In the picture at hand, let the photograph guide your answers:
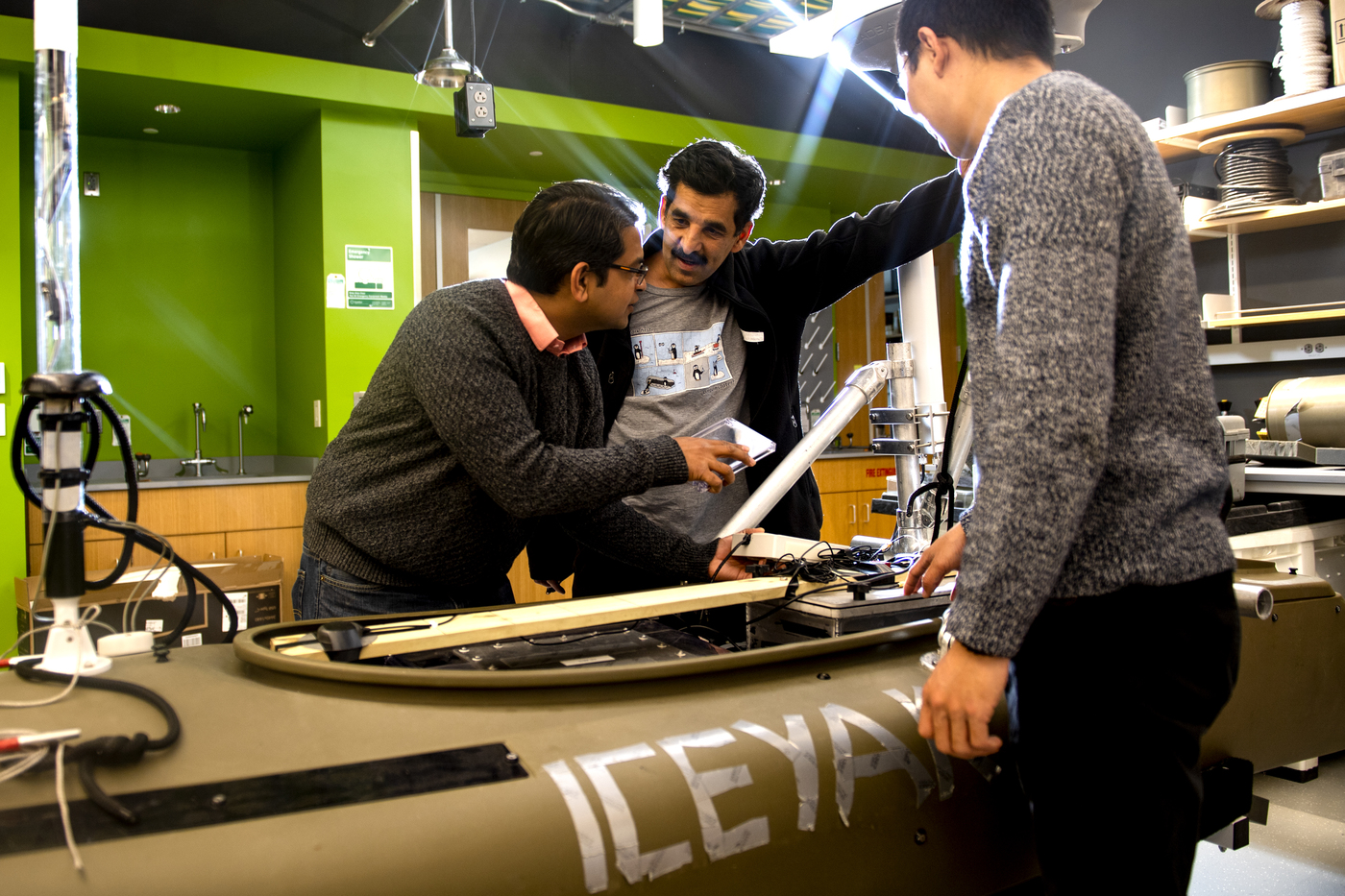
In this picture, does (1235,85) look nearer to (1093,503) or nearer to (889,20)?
(889,20)

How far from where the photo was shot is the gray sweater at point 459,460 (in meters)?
1.23

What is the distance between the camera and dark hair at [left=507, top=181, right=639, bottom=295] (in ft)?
4.51

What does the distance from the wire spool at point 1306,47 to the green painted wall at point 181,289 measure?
4194 millimetres

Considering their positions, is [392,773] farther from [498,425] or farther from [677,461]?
[677,461]

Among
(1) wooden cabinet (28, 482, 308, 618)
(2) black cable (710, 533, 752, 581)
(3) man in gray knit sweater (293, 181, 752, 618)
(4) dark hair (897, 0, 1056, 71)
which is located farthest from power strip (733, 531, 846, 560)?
(1) wooden cabinet (28, 482, 308, 618)

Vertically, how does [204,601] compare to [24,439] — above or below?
below

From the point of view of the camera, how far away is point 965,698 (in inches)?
29.7

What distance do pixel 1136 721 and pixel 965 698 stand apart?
0.46 ft

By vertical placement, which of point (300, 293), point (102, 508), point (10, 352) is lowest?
point (102, 508)

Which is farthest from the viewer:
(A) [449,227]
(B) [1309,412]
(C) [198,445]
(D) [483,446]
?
(A) [449,227]

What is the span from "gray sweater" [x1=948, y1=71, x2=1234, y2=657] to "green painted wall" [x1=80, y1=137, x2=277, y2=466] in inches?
162

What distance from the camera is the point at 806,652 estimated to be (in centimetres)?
105

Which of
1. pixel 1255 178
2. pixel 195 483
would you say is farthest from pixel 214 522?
pixel 1255 178

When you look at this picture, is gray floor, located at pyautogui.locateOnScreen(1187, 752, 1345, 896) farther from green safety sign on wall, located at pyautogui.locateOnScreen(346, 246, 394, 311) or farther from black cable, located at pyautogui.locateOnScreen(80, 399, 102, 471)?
green safety sign on wall, located at pyautogui.locateOnScreen(346, 246, 394, 311)
